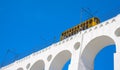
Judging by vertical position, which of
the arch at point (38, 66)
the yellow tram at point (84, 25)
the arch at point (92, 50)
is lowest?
the arch at point (92, 50)

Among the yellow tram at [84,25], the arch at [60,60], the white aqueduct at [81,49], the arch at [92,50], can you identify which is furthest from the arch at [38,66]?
the arch at [92,50]

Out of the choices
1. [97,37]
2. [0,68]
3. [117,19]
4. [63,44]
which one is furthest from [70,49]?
[0,68]

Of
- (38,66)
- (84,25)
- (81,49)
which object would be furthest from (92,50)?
(38,66)

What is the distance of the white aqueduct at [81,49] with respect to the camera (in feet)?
65.9

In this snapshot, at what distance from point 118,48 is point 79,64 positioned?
378 cm

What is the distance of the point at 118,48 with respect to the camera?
18.7m

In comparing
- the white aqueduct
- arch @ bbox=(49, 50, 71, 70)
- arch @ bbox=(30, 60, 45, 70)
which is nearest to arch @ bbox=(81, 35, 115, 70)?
the white aqueduct

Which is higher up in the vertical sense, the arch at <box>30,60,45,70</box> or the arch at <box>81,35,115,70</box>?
the arch at <box>30,60,45,70</box>

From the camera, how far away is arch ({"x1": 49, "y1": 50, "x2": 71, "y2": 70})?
78.3 feet

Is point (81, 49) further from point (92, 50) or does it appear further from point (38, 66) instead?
point (38, 66)

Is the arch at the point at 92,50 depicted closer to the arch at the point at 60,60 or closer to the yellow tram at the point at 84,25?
the arch at the point at 60,60

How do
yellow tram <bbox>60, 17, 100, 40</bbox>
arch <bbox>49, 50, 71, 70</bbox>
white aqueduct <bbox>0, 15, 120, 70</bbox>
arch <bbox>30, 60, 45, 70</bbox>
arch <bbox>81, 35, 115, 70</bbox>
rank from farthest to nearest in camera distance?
arch <bbox>30, 60, 45, 70</bbox> < yellow tram <bbox>60, 17, 100, 40</bbox> < arch <bbox>49, 50, 71, 70</bbox> < arch <bbox>81, 35, 115, 70</bbox> < white aqueduct <bbox>0, 15, 120, 70</bbox>

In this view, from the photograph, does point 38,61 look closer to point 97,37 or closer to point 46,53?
point 46,53

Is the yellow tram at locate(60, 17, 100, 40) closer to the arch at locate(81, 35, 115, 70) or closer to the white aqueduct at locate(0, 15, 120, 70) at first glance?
the white aqueduct at locate(0, 15, 120, 70)
